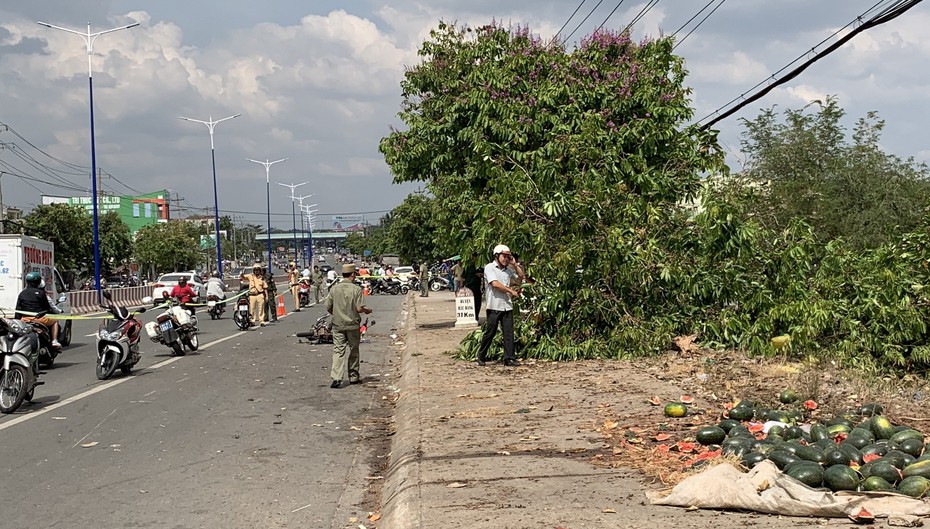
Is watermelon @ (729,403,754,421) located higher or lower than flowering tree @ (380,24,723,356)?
lower

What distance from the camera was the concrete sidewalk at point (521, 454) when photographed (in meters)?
5.81

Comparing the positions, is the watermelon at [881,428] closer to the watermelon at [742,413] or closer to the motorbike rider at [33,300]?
the watermelon at [742,413]

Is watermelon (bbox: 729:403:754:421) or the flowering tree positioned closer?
watermelon (bbox: 729:403:754:421)

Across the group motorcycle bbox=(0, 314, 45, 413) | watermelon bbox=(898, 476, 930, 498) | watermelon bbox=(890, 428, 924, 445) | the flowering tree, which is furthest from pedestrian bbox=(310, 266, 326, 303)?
watermelon bbox=(898, 476, 930, 498)

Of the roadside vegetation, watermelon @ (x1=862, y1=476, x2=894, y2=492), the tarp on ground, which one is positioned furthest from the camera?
the roadside vegetation

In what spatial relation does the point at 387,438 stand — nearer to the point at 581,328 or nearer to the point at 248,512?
the point at 248,512

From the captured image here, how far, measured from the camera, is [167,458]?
8.70m

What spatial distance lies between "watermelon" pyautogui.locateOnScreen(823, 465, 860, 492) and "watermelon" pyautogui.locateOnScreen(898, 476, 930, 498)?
0.26 m

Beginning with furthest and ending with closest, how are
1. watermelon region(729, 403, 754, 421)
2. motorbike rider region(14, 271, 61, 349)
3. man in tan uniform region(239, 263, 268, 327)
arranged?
→ man in tan uniform region(239, 263, 268, 327)
motorbike rider region(14, 271, 61, 349)
watermelon region(729, 403, 754, 421)

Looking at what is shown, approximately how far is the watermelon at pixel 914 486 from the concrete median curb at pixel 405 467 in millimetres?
2912

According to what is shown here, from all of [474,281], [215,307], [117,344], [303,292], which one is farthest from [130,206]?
[117,344]

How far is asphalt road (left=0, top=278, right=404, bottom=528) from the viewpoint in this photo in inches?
273

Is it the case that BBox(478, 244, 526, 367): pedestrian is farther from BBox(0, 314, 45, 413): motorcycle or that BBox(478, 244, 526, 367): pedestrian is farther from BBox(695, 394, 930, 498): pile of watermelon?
BBox(0, 314, 45, 413): motorcycle

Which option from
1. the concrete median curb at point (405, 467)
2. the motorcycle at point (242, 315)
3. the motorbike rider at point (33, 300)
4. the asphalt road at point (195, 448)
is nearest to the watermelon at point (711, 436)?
the concrete median curb at point (405, 467)
